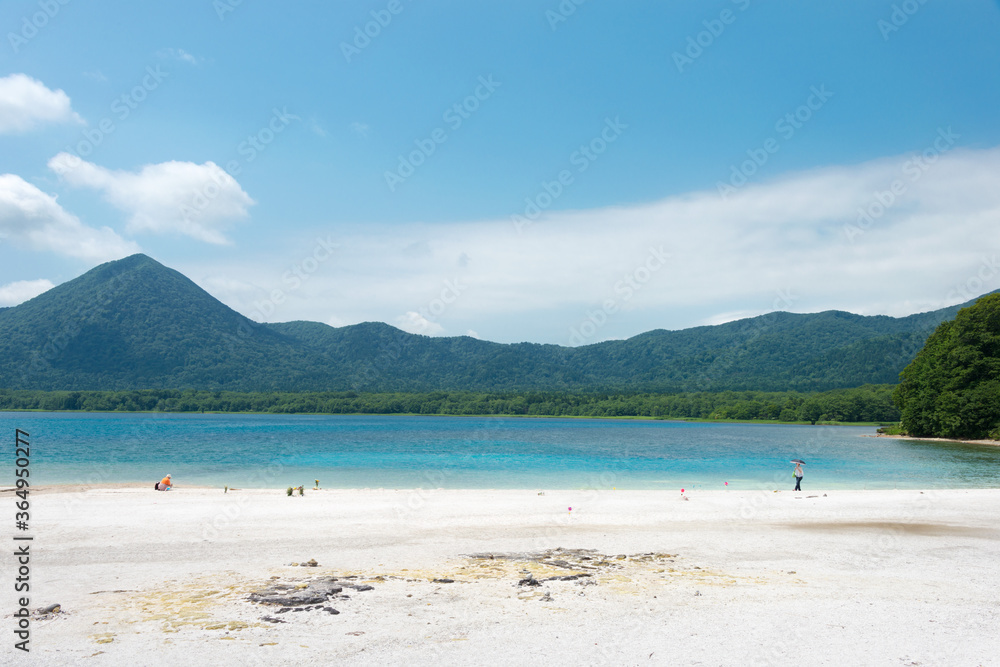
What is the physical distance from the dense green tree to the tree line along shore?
54.4m

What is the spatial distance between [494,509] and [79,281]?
212m

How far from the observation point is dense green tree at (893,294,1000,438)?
186 ft

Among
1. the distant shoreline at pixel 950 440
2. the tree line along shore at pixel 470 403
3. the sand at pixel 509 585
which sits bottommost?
the distant shoreline at pixel 950 440

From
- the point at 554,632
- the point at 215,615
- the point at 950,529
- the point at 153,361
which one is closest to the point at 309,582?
the point at 215,615

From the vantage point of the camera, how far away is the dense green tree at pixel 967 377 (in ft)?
186

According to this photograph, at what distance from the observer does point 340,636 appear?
7305 mm

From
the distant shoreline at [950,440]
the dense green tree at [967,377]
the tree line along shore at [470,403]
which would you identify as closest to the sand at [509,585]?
the distant shoreline at [950,440]

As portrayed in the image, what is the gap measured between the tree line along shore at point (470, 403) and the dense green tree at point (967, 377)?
5439 centimetres

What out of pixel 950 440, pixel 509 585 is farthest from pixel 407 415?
pixel 509 585

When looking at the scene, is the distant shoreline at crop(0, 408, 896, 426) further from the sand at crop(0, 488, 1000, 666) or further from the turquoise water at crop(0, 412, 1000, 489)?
the sand at crop(0, 488, 1000, 666)

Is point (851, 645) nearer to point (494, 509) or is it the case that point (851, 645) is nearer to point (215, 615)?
point (215, 615)

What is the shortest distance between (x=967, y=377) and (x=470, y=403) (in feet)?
347

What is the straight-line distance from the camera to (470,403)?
148 m

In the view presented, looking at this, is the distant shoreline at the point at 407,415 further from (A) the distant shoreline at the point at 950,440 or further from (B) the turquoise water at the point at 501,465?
(B) the turquoise water at the point at 501,465
